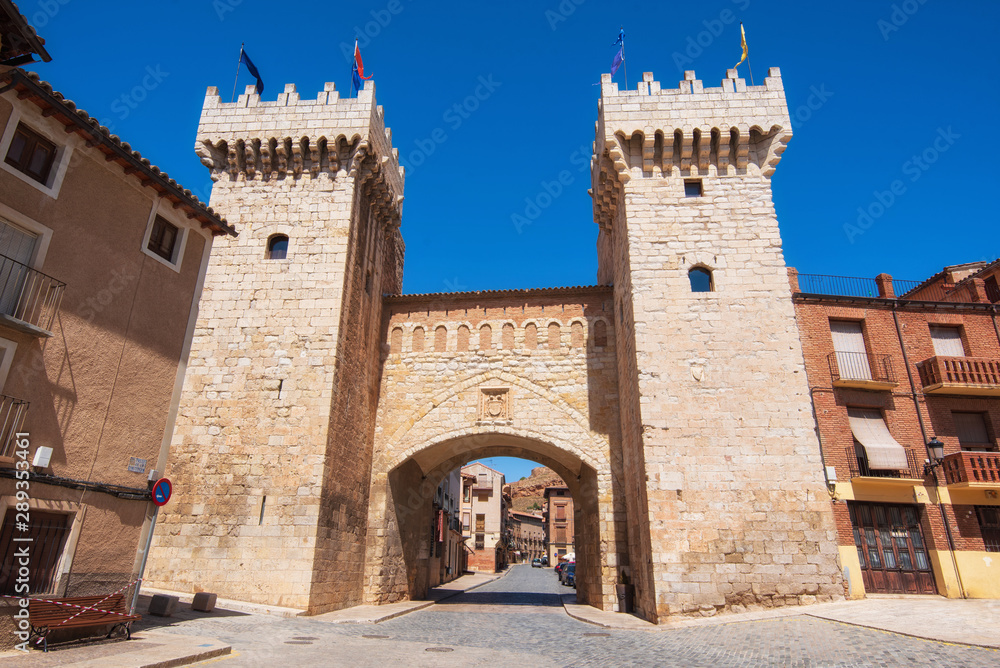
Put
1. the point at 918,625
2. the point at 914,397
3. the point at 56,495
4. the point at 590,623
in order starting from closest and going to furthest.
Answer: the point at 56,495 < the point at 918,625 < the point at 590,623 < the point at 914,397

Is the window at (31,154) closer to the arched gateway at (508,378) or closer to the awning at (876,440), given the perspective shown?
the arched gateway at (508,378)

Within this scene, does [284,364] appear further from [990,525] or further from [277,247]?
[990,525]

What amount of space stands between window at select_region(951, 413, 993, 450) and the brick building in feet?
0.09

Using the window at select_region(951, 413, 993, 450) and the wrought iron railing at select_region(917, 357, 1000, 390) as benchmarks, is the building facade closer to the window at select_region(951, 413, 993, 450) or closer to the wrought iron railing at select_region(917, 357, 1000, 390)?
the wrought iron railing at select_region(917, 357, 1000, 390)

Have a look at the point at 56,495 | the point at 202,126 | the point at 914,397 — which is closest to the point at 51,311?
the point at 56,495

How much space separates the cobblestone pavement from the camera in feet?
27.7

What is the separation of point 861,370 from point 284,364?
48.9 ft

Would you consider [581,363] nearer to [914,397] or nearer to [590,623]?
[590,623]

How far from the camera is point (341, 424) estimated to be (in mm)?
15852

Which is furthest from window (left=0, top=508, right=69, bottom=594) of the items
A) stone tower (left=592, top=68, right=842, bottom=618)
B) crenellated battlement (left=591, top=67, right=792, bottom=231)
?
crenellated battlement (left=591, top=67, right=792, bottom=231)

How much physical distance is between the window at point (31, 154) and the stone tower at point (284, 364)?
7402mm

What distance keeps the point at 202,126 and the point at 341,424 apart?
10.1 metres

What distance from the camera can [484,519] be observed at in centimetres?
5309

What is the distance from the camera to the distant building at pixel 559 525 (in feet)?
202
